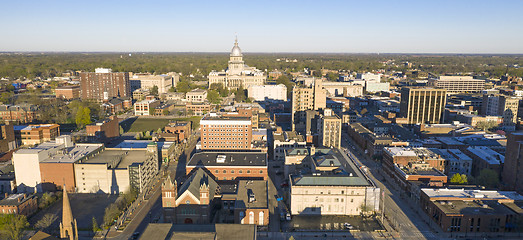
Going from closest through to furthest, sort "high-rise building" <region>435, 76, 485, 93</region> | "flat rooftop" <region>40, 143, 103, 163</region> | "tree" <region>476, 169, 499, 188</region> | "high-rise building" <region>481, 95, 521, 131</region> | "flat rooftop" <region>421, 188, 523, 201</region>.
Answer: "flat rooftop" <region>421, 188, 523, 201</region>
"tree" <region>476, 169, 499, 188</region>
"flat rooftop" <region>40, 143, 103, 163</region>
"high-rise building" <region>481, 95, 521, 131</region>
"high-rise building" <region>435, 76, 485, 93</region>

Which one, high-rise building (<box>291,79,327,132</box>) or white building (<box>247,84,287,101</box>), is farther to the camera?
white building (<box>247,84,287,101</box>)

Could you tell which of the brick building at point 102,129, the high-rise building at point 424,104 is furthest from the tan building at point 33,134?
the high-rise building at point 424,104

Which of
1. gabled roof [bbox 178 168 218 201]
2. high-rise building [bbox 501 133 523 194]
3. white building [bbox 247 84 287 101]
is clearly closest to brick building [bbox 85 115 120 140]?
gabled roof [bbox 178 168 218 201]

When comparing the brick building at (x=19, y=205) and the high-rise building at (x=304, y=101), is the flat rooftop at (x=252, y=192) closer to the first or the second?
the brick building at (x=19, y=205)

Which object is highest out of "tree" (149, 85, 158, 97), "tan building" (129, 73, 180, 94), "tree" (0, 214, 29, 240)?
"tan building" (129, 73, 180, 94)

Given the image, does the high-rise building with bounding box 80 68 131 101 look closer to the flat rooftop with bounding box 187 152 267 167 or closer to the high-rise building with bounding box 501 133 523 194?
the flat rooftop with bounding box 187 152 267 167

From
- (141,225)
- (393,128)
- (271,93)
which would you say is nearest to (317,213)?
(141,225)
